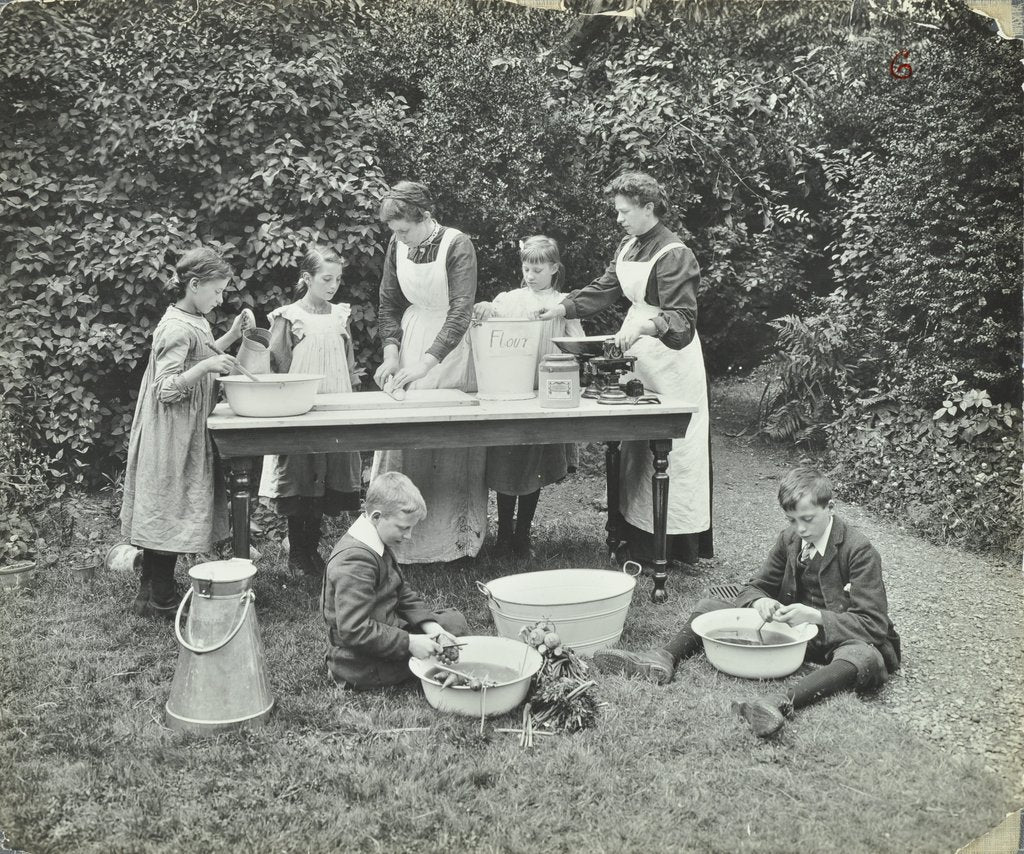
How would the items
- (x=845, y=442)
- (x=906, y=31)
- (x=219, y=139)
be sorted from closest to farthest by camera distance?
(x=906, y=31) < (x=219, y=139) < (x=845, y=442)

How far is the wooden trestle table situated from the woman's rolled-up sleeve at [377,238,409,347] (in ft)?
2.48

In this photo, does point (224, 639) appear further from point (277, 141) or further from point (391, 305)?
point (277, 141)

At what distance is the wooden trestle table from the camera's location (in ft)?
12.8

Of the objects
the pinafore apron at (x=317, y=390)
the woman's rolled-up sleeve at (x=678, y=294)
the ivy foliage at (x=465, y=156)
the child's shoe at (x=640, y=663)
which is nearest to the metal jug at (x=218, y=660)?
the child's shoe at (x=640, y=663)

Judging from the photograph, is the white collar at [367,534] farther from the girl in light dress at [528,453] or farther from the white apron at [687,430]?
the white apron at [687,430]

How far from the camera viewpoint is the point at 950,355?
5.50 metres

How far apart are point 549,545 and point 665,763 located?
253 centimetres

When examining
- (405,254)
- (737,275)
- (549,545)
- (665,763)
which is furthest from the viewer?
(737,275)

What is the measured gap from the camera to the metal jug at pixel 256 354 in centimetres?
461

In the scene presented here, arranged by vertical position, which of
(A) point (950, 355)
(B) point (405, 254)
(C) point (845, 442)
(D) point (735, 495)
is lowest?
(D) point (735, 495)

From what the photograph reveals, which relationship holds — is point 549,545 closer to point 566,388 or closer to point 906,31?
point 566,388

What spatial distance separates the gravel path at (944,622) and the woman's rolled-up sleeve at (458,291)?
199 centimetres

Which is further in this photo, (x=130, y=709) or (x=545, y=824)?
(x=130, y=709)

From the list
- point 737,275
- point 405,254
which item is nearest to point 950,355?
point 737,275
